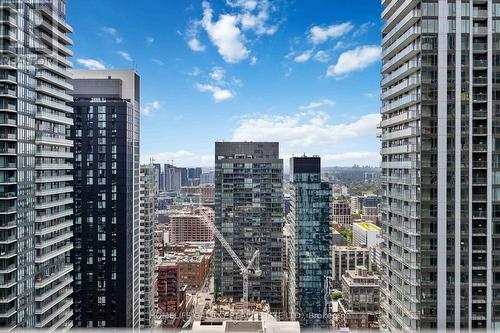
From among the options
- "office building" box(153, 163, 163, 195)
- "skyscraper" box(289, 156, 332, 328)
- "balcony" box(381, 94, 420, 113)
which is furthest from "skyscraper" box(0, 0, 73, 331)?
"office building" box(153, 163, 163, 195)

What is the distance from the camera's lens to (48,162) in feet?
18.6

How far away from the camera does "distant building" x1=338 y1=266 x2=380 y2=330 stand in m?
12.5

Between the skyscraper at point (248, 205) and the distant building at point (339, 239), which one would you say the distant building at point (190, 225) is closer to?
the skyscraper at point (248, 205)

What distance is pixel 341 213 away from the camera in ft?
55.4

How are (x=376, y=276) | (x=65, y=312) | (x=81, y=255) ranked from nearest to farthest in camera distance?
1. (x=65, y=312)
2. (x=81, y=255)
3. (x=376, y=276)

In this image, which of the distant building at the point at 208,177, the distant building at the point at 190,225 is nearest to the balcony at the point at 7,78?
the distant building at the point at 208,177

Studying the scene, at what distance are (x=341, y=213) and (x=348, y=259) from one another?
175 centimetres

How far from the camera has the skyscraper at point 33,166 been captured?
15.4ft

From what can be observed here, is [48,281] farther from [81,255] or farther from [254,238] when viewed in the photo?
[254,238]

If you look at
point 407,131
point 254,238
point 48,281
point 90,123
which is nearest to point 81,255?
point 90,123

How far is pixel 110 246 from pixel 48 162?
447 cm

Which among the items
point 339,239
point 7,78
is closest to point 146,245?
point 339,239

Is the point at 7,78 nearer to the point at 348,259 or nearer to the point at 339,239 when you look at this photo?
the point at 348,259

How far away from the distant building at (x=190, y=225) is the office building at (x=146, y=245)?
6.87 m
